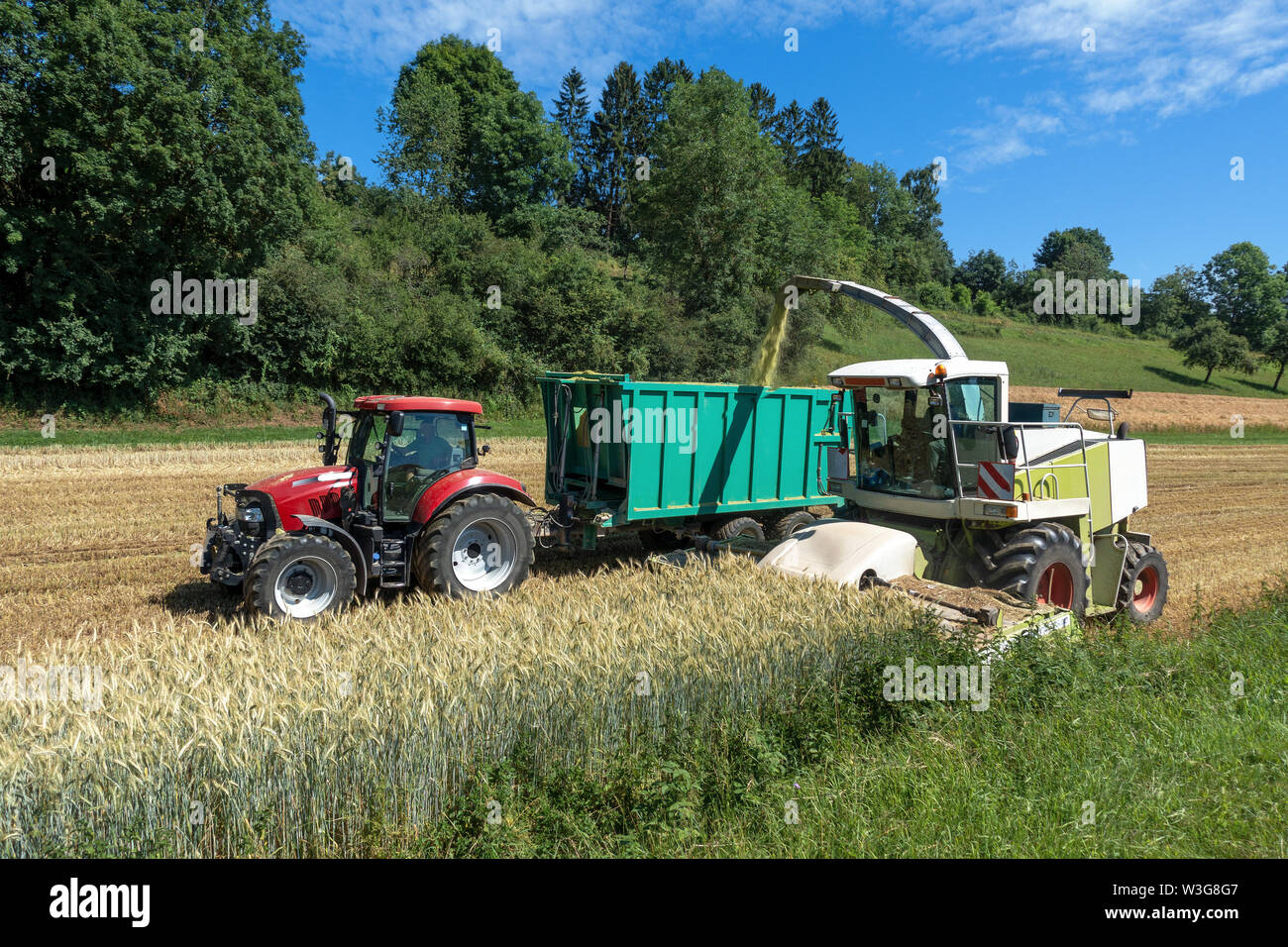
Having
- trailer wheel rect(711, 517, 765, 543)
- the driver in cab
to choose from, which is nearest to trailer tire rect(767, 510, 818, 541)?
trailer wheel rect(711, 517, 765, 543)

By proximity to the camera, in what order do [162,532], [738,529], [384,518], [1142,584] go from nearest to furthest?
[384,518], [1142,584], [738,529], [162,532]

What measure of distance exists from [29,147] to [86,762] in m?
22.1

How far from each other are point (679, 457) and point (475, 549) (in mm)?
2648

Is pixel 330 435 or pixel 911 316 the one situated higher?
pixel 911 316

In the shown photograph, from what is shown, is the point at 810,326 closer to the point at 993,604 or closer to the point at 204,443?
the point at 204,443

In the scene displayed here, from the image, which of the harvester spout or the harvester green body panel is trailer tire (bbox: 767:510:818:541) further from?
the harvester spout

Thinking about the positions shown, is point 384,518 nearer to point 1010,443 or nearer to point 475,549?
point 475,549

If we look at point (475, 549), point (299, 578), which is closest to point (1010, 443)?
point (475, 549)

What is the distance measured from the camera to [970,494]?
726 centimetres

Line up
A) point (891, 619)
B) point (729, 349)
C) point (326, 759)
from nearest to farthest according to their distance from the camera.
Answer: point (326, 759) < point (891, 619) < point (729, 349)

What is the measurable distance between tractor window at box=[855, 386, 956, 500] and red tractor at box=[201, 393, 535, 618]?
3724 millimetres

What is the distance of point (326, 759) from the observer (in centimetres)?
362

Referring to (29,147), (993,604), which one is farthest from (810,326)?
(993,604)

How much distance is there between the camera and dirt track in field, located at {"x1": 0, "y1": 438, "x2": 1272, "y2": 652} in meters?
7.93
